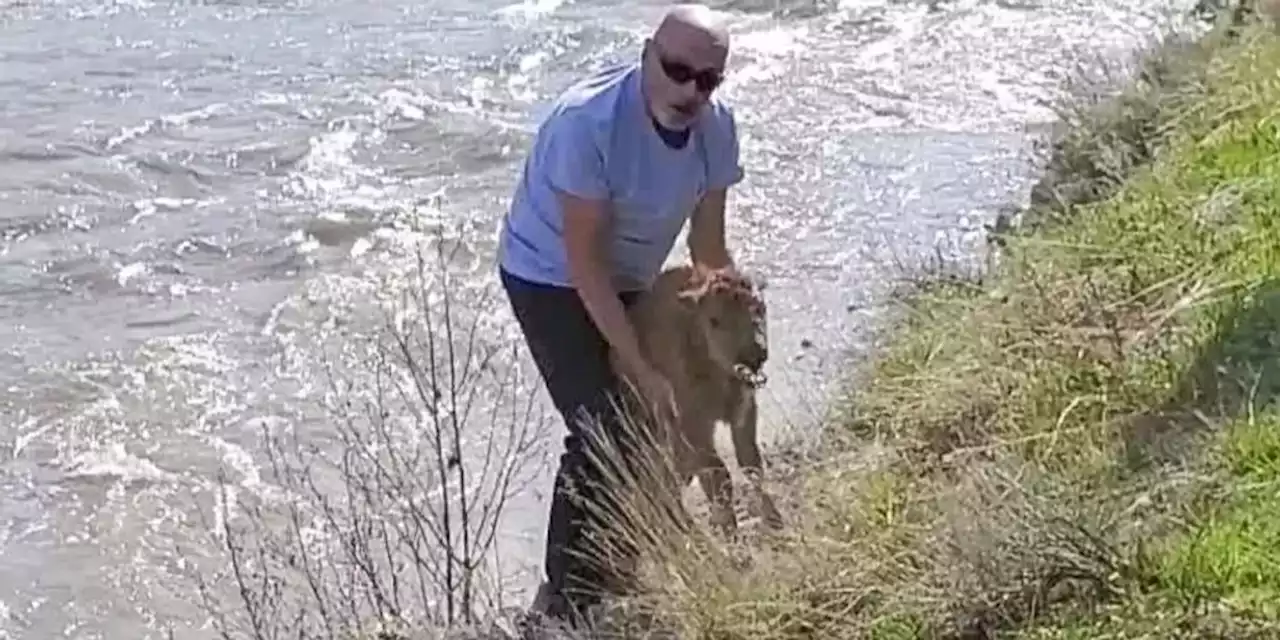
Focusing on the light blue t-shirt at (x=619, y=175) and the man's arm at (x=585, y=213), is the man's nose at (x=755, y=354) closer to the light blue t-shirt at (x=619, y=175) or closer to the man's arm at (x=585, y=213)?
the light blue t-shirt at (x=619, y=175)

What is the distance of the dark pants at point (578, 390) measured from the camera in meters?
5.93

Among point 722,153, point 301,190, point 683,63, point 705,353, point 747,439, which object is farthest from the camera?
point 301,190

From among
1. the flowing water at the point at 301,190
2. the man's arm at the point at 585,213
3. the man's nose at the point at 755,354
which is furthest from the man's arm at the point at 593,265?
the flowing water at the point at 301,190

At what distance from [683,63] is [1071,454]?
129 cm

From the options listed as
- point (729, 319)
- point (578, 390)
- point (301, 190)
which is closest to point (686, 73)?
point (729, 319)

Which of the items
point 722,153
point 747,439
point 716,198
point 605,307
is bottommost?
point 747,439

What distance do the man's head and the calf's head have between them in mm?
522

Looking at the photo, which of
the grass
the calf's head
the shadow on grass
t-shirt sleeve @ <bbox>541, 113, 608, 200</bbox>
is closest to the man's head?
t-shirt sleeve @ <bbox>541, 113, 608, 200</bbox>

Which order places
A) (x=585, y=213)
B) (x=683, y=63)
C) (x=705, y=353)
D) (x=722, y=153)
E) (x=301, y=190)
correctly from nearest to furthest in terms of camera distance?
1. (x=683, y=63)
2. (x=585, y=213)
3. (x=722, y=153)
4. (x=705, y=353)
5. (x=301, y=190)

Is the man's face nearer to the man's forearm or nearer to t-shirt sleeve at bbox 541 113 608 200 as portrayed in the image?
t-shirt sleeve at bbox 541 113 608 200

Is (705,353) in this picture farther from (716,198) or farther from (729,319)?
(716,198)

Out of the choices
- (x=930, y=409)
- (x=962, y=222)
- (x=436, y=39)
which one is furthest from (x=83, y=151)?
(x=930, y=409)

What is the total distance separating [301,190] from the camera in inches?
472

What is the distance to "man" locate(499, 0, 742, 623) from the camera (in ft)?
18.2
